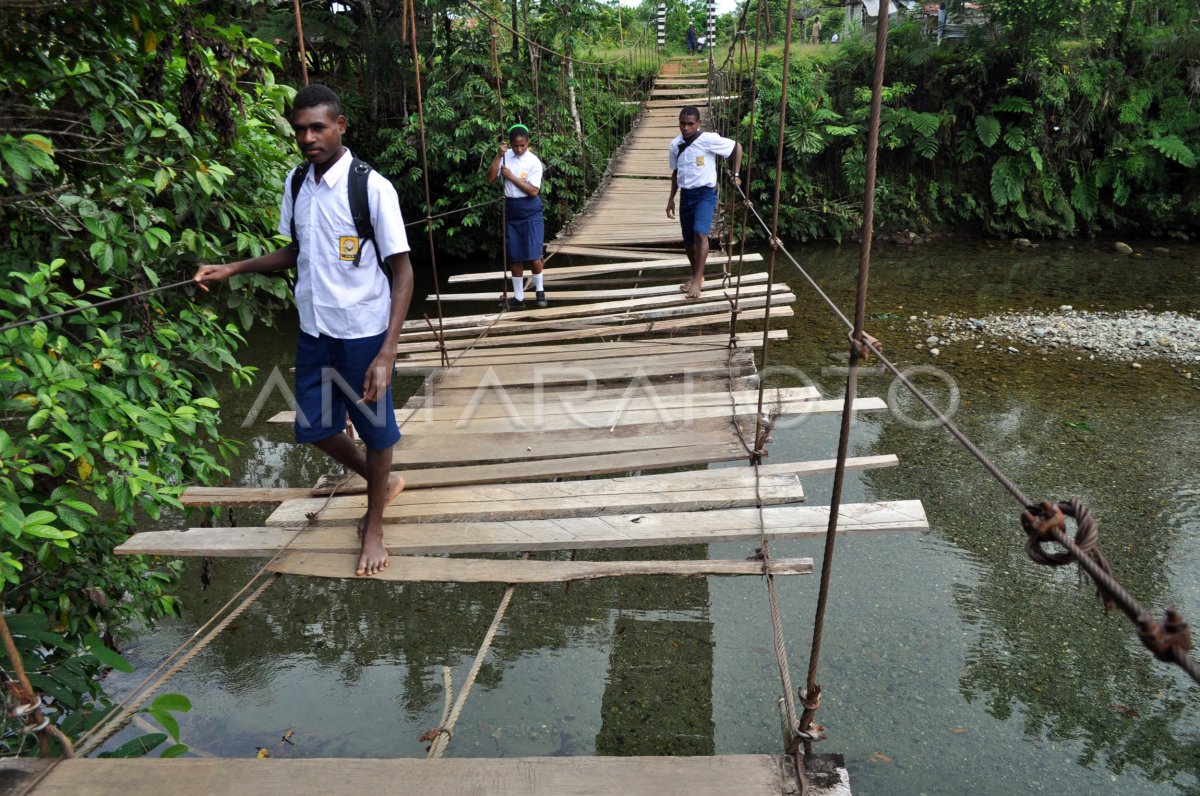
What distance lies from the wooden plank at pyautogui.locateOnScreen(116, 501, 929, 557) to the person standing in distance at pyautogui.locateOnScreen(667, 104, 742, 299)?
218 cm

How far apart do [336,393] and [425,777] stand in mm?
889

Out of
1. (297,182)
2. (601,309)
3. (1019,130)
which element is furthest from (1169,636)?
(1019,130)

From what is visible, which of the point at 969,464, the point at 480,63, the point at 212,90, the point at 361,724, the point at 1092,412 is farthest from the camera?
the point at 480,63

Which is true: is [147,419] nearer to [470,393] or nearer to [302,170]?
[302,170]

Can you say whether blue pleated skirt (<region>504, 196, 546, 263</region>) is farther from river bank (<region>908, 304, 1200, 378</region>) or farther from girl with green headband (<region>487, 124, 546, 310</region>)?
river bank (<region>908, 304, 1200, 378</region>)

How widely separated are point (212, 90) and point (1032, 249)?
8.81 metres

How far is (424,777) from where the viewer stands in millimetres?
1303

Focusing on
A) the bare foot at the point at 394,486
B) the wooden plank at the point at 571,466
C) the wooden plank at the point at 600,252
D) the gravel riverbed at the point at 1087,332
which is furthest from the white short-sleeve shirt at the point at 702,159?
the gravel riverbed at the point at 1087,332

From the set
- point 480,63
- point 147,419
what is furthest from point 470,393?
point 480,63

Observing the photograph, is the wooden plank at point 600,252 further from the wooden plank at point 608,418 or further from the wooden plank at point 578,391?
the wooden plank at point 608,418

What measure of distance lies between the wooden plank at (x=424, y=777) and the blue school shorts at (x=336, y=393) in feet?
2.42

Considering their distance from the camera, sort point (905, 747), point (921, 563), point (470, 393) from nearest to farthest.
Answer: point (905, 747) < point (470, 393) < point (921, 563)

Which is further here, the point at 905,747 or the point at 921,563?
the point at 921,563

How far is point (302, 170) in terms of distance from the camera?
181 cm
